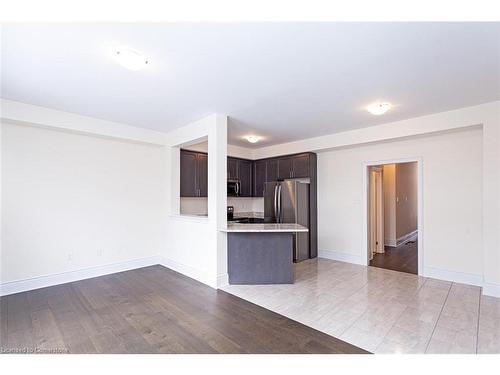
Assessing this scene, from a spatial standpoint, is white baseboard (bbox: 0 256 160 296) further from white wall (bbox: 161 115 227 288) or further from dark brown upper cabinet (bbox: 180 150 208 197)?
dark brown upper cabinet (bbox: 180 150 208 197)

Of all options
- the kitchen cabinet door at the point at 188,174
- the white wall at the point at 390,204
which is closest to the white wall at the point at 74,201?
the kitchen cabinet door at the point at 188,174

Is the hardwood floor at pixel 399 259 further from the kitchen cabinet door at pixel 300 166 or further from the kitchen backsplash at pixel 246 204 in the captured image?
the kitchen backsplash at pixel 246 204

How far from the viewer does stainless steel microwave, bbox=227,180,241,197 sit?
233 inches

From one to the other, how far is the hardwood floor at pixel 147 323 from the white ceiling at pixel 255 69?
264 centimetres

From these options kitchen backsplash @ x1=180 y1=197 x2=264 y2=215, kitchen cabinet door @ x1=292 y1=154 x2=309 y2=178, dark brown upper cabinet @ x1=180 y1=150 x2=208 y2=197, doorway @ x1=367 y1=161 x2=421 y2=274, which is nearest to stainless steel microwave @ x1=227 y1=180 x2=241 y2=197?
kitchen backsplash @ x1=180 y1=197 x2=264 y2=215

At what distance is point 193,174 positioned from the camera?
5.20 metres

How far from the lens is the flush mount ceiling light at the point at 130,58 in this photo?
2107 mm

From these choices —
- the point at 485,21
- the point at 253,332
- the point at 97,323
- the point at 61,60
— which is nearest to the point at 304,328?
the point at 253,332

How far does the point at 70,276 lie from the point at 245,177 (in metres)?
4.07

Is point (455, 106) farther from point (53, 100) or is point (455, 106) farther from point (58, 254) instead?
point (58, 254)

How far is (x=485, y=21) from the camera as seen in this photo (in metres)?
1.75

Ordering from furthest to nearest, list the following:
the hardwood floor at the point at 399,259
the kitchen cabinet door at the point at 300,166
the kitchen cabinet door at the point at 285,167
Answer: the kitchen cabinet door at the point at 285,167 → the kitchen cabinet door at the point at 300,166 → the hardwood floor at the point at 399,259

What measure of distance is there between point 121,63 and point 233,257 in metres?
2.92

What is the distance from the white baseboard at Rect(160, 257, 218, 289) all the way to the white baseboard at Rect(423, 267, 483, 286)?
363cm
